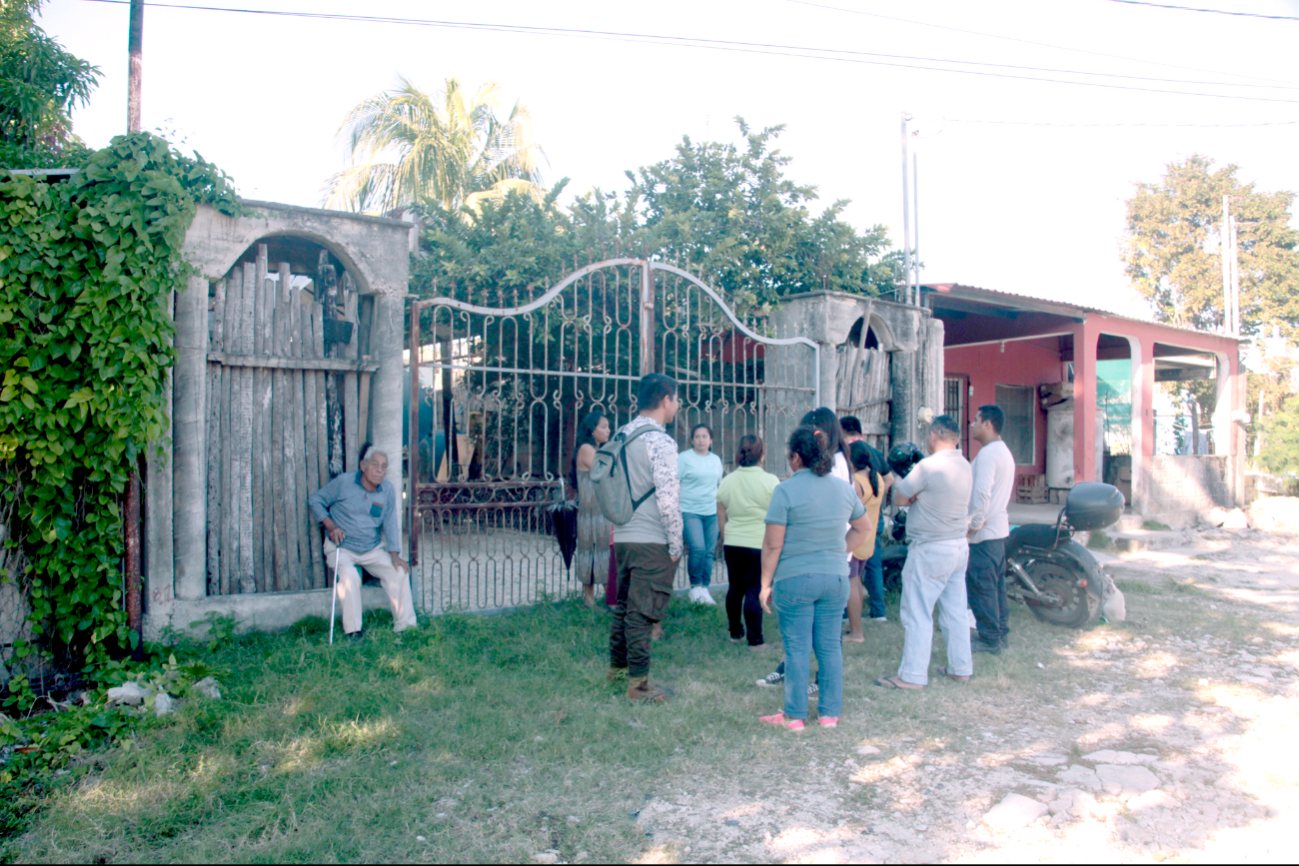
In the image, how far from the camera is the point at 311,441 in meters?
5.86

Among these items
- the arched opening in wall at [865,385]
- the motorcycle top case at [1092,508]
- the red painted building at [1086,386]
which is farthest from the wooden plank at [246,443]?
the red painted building at [1086,386]

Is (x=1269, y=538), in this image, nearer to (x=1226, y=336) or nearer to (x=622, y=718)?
(x=1226, y=336)

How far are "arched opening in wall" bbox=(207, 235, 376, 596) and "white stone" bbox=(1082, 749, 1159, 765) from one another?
4.62 m

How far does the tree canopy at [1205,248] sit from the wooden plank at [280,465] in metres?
23.9

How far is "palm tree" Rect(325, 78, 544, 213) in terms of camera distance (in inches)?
695

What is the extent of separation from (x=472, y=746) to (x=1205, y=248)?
2557cm

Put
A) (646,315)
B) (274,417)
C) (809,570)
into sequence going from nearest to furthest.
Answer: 1. (809,570)
2. (274,417)
3. (646,315)

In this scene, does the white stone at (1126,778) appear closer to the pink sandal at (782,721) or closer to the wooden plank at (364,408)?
the pink sandal at (782,721)

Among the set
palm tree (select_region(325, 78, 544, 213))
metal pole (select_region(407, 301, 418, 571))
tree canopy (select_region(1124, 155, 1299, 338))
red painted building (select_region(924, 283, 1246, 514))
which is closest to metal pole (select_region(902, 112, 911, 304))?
red painted building (select_region(924, 283, 1246, 514))

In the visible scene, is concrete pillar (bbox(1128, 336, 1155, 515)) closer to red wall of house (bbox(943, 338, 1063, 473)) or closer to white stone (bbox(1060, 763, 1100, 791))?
red wall of house (bbox(943, 338, 1063, 473))

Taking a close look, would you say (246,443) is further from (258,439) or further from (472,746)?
(472,746)

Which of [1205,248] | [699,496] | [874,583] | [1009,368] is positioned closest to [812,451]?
[699,496]

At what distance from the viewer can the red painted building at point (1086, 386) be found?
1231 centimetres

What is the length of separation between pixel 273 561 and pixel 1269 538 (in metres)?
13.9
